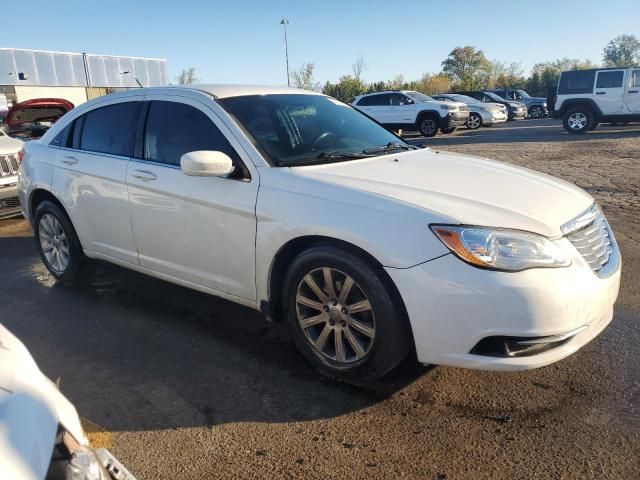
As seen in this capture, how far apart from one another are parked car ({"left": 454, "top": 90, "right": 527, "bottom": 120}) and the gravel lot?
2243 cm

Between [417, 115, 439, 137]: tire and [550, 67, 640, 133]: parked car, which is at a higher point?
[550, 67, 640, 133]: parked car

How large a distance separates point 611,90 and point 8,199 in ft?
55.1

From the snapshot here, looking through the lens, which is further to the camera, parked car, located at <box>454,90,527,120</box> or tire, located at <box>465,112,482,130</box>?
parked car, located at <box>454,90,527,120</box>

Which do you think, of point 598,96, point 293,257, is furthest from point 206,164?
point 598,96

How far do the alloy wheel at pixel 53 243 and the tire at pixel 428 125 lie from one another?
1598cm

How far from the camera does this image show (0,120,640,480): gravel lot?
239cm

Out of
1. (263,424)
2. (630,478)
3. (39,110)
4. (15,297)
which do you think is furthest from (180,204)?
(39,110)

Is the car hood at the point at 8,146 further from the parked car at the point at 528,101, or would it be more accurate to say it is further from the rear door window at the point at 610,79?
the parked car at the point at 528,101

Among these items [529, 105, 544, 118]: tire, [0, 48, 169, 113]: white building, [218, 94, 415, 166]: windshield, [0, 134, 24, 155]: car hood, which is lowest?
[529, 105, 544, 118]: tire

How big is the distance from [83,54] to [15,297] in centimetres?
5157

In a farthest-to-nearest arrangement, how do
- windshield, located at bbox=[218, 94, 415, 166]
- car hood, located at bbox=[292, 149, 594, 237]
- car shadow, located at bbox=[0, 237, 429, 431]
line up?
windshield, located at bbox=[218, 94, 415, 166] → car shadow, located at bbox=[0, 237, 429, 431] → car hood, located at bbox=[292, 149, 594, 237]

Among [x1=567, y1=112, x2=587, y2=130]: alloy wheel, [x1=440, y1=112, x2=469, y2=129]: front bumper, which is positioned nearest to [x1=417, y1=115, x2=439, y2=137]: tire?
[x1=440, y1=112, x2=469, y2=129]: front bumper

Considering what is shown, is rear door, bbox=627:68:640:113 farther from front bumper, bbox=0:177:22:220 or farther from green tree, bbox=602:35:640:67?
green tree, bbox=602:35:640:67

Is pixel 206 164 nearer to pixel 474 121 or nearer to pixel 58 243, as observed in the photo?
pixel 58 243
